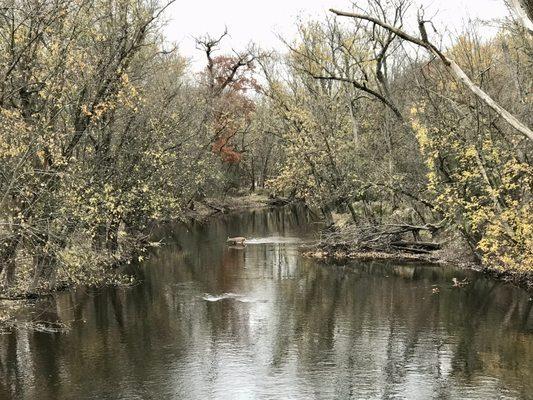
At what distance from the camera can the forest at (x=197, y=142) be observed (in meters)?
15.9

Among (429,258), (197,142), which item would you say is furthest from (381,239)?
(197,142)

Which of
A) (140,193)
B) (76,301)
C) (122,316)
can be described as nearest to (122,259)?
(140,193)

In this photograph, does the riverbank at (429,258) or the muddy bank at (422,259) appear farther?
the riverbank at (429,258)

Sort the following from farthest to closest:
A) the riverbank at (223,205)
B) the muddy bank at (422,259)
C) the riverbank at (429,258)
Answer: the riverbank at (223,205)
the riverbank at (429,258)
the muddy bank at (422,259)

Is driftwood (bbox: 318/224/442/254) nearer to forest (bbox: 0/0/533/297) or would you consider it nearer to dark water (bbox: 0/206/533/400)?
forest (bbox: 0/0/533/297)

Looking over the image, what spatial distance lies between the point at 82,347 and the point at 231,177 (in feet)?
169

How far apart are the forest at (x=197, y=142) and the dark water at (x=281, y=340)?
5.70 feet

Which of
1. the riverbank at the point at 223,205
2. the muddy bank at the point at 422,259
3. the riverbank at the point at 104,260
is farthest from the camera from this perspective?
the riverbank at the point at 223,205

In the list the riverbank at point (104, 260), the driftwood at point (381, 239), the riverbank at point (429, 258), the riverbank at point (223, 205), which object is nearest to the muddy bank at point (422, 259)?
the riverbank at point (429, 258)

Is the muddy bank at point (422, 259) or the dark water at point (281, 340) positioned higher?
the muddy bank at point (422, 259)

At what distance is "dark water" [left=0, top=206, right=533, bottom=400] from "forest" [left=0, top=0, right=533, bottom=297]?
5.70ft

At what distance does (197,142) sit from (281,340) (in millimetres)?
22604

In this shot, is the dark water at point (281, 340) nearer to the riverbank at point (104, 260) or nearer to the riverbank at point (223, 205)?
the riverbank at point (104, 260)

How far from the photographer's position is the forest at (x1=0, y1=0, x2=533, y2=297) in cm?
1594
